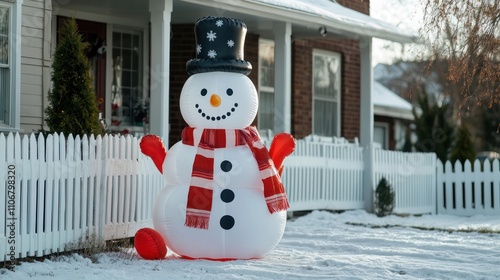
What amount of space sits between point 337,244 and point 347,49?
894cm

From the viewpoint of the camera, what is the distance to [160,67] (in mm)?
12547

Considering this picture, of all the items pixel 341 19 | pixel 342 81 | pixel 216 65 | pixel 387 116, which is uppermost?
pixel 341 19

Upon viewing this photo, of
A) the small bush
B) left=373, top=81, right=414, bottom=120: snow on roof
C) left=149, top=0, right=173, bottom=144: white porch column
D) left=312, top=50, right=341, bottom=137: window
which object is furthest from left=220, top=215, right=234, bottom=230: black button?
left=373, top=81, right=414, bottom=120: snow on roof

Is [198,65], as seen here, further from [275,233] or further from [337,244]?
[337,244]

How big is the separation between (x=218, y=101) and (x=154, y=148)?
88cm

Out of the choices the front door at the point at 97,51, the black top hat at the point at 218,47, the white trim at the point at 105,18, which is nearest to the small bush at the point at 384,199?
the white trim at the point at 105,18

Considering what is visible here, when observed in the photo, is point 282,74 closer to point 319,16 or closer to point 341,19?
point 319,16

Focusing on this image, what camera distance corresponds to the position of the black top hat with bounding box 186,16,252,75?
9.50 metres

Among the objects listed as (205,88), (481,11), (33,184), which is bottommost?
(33,184)

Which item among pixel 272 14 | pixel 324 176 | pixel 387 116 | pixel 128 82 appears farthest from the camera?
pixel 387 116

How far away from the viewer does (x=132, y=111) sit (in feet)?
51.2

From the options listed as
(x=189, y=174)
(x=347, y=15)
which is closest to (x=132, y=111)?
(x=347, y=15)

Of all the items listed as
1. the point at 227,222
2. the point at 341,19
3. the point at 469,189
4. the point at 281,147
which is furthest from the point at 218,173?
the point at 469,189

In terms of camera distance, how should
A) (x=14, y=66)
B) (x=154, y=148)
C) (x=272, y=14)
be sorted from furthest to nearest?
1. (x=272, y=14)
2. (x=14, y=66)
3. (x=154, y=148)
